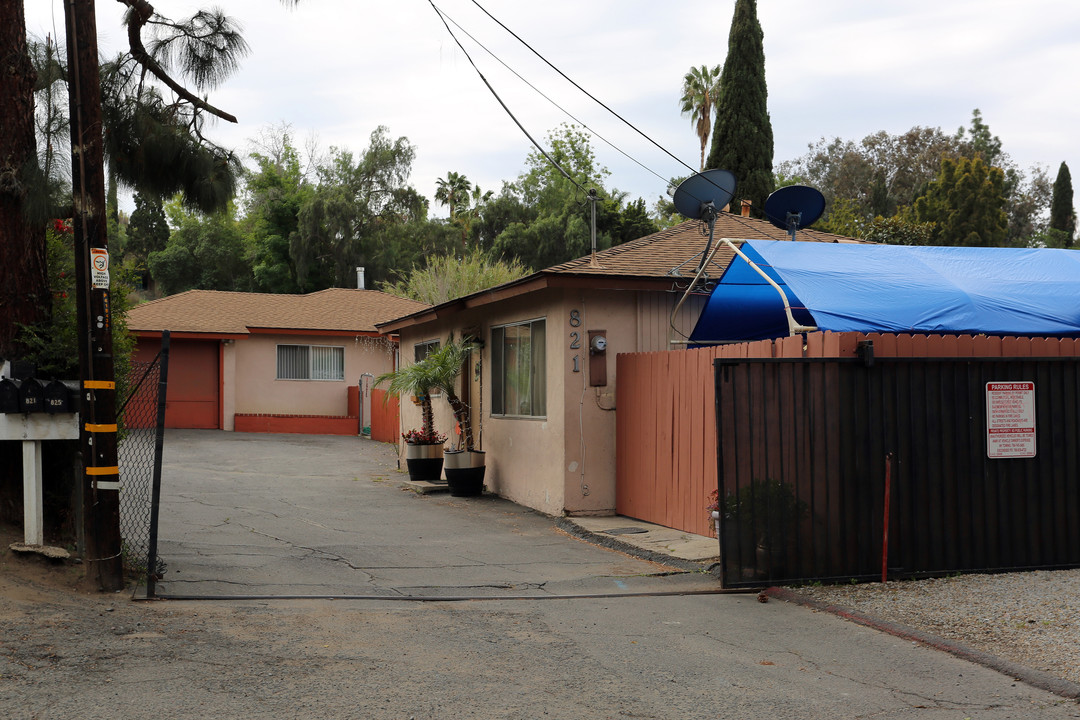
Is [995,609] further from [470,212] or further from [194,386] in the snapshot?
[470,212]

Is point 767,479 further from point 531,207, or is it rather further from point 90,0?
point 531,207

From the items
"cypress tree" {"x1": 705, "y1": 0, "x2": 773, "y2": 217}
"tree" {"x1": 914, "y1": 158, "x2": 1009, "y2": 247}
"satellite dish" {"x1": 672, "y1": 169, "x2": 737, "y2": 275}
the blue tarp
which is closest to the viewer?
the blue tarp

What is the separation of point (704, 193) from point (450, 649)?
7046 mm

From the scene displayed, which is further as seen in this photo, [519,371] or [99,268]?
[519,371]

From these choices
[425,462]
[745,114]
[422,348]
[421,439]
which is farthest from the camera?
[745,114]

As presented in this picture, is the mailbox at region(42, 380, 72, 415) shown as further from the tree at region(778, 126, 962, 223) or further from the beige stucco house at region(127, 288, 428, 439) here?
the tree at region(778, 126, 962, 223)

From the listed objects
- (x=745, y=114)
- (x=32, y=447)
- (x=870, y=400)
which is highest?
(x=745, y=114)

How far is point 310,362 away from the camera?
94.9 feet

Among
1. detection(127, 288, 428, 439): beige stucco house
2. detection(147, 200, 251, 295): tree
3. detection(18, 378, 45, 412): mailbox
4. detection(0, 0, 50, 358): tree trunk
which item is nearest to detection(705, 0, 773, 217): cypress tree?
detection(127, 288, 428, 439): beige stucco house

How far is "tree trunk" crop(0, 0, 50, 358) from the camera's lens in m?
7.40

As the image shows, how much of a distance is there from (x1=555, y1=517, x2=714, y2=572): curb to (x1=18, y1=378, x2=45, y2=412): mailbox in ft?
17.9

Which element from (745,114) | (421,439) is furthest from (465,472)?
(745,114)

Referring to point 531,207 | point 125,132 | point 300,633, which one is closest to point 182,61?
point 125,132

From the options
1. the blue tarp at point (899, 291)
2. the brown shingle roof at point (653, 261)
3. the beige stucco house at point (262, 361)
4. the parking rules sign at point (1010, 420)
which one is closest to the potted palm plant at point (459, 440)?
the brown shingle roof at point (653, 261)
